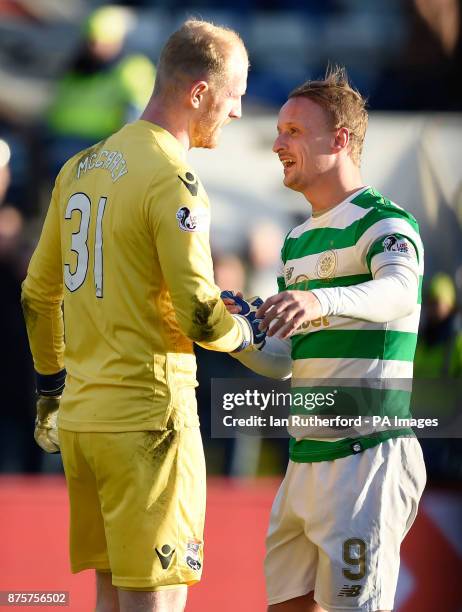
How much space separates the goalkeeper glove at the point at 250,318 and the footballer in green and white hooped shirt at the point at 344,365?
109mm

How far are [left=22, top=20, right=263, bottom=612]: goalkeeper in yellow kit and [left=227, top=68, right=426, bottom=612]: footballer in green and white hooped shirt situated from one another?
0.72 feet

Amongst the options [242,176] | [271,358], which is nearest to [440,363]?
[242,176]

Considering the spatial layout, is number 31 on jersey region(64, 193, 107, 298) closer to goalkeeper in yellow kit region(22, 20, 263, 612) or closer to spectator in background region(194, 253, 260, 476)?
goalkeeper in yellow kit region(22, 20, 263, 612)

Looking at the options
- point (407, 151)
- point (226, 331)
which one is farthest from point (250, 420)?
point (226, 331)

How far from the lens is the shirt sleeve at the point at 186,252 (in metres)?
2.15

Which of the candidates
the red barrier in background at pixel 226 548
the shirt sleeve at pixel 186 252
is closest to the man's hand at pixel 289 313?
the shirt sleeve at pixel 186 252

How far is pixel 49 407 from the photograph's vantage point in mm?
2684

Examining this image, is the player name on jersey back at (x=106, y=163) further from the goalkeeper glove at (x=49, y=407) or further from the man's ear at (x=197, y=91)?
the goalkeeper glove at (x=49, y=407)

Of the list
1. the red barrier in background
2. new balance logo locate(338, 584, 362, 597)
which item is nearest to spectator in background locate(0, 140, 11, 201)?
the red barrier in background

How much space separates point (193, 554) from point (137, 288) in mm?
582

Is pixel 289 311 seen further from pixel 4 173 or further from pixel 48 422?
pixel 4 173

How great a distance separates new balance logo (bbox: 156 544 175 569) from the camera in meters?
2.18

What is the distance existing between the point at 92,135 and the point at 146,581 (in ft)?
6.37

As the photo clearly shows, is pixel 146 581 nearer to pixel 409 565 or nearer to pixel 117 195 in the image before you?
pixel 117 195
